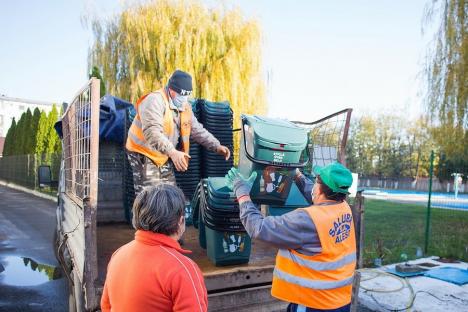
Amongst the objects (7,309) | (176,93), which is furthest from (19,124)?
(176,93)

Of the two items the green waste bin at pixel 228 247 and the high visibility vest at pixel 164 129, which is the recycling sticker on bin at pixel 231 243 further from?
the high visibility vest at pixel 164 129

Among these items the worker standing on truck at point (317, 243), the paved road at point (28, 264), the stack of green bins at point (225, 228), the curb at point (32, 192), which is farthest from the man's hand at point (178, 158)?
the curb at point (32, 192)

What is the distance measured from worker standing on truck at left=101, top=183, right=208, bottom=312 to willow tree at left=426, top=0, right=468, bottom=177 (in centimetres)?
1085

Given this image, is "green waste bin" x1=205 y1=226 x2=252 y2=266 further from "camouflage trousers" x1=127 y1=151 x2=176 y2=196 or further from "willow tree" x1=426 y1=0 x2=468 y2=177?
"willow tree" x1=426 y1=0 x2=468 y2=177

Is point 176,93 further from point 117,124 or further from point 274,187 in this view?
point 117,124

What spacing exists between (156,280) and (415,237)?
1032cm

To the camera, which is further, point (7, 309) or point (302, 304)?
point (7, 309)

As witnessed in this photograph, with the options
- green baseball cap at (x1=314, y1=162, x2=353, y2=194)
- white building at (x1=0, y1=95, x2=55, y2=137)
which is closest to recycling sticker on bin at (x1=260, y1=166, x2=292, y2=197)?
green baseball cap at (x1=314, y1=162, x2=353, y2=194)

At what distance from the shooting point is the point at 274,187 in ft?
10.2

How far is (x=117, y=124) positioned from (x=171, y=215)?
3953mm

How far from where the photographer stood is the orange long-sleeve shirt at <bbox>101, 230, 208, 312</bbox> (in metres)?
1.62

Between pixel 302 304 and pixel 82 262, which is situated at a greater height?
pixel 82 262

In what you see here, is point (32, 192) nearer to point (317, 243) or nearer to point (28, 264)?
point (28, 264)

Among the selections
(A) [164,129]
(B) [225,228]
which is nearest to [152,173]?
(A) [164,129]
